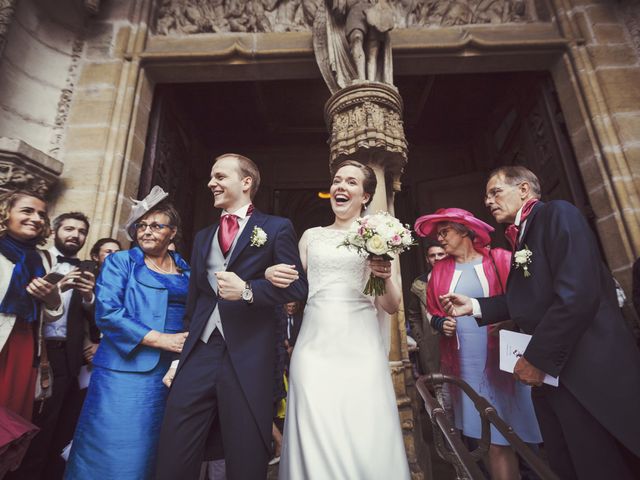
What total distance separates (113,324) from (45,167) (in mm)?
2728

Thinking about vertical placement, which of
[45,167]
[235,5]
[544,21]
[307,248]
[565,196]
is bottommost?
[307,248]

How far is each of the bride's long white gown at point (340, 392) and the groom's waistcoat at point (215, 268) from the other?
1.27 feet

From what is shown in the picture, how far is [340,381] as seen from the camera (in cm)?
141

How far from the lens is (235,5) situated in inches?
180

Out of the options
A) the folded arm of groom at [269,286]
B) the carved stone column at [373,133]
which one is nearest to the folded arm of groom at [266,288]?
the folded arm of groom at [269,286]

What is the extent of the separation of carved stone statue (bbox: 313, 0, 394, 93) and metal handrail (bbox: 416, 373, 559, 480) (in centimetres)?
309

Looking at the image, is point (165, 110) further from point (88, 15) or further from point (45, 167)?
point (45, 167)

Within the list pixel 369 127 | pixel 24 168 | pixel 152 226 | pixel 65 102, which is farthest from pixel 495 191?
pixel 65 102

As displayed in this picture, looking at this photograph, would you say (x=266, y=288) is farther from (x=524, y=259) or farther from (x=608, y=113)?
(x=608, y=113)

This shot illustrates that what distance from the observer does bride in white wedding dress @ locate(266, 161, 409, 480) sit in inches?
50.8

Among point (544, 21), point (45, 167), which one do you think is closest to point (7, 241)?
point (45, 167)

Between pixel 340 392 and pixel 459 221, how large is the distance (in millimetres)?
1479

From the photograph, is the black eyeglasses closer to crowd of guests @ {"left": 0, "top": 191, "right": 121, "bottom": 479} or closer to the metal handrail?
the metal handrail

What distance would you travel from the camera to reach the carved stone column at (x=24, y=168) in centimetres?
303
